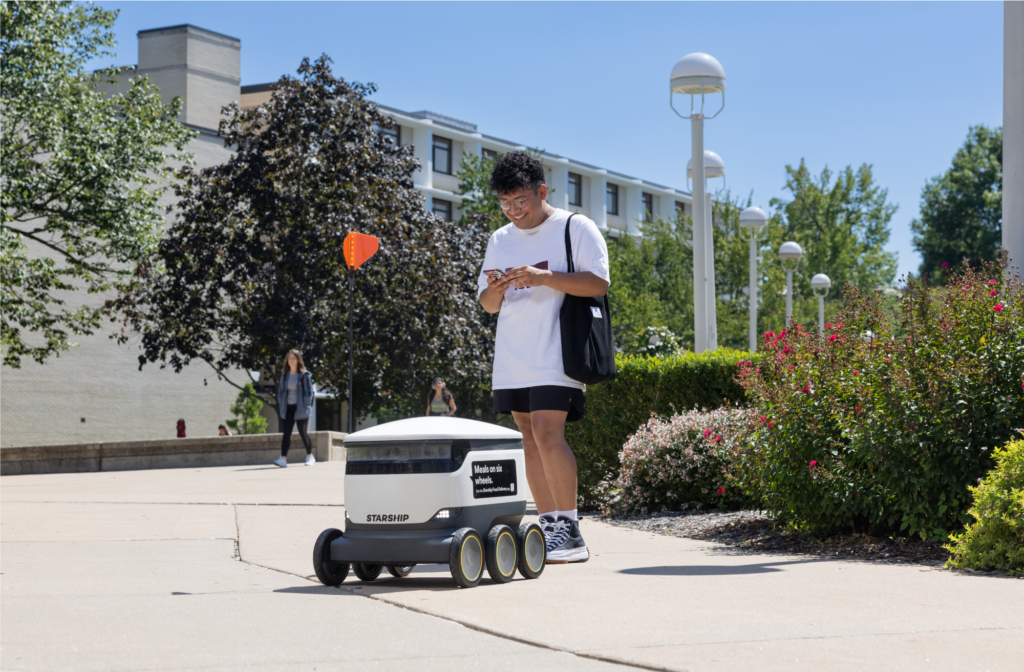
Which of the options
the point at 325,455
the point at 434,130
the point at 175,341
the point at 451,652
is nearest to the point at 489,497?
the point at 451,652

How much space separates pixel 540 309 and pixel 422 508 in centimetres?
138

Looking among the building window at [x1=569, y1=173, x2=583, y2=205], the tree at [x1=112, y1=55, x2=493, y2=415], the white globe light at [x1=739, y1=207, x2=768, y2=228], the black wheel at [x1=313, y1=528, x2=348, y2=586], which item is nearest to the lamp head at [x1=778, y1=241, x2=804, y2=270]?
the white globe light at [x1=739, y1=207, x2=768, y2=228]

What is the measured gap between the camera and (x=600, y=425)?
29.8 feet

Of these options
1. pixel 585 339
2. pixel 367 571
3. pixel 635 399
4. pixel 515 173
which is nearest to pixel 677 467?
pixel 635 399

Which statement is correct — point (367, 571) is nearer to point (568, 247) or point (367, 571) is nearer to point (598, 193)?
point (568, 247)

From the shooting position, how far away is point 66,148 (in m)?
23.6

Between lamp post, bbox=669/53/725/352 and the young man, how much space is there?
8.08 metres

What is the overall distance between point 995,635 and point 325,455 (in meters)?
16.3

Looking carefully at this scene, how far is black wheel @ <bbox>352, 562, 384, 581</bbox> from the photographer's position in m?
4.73

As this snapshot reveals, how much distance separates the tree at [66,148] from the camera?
2297 centimetres

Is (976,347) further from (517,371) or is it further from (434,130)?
(434,130)

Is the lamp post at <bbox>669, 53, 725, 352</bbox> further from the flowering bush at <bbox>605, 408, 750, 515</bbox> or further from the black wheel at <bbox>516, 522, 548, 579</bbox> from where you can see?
the black wheel at <bbox>516, 522, 548, 579</bbox>

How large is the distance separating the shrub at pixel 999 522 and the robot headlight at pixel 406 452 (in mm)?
2470

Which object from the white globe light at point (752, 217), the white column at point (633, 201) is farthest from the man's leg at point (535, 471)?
the white column at point (633, 201)
